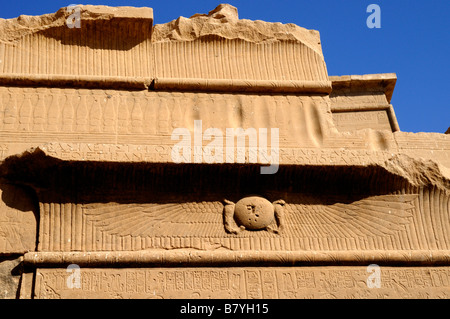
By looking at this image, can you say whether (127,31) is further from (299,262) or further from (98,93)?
(299,262)

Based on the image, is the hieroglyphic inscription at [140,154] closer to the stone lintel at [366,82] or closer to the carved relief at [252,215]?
the carved relief at [252,215]

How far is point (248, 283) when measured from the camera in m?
4.11

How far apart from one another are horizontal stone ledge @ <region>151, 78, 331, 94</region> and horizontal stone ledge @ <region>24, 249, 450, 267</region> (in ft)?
4.29

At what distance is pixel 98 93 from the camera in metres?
4.60

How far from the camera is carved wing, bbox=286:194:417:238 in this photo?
438cm

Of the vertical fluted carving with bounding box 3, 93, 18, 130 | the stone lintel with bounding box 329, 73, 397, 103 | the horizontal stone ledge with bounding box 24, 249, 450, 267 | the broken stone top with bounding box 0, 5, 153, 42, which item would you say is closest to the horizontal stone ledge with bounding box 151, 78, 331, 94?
the broken stone top with bounding box 0, 5, 153, 42

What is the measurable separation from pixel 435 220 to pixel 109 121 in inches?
100

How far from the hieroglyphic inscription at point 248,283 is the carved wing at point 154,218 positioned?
0.29 m

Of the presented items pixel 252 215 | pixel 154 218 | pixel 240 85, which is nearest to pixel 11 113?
pixel 154 218

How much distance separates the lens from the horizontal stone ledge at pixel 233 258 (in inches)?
158

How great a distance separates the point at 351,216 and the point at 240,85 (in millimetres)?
1324

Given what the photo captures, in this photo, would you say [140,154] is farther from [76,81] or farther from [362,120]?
[362,120]

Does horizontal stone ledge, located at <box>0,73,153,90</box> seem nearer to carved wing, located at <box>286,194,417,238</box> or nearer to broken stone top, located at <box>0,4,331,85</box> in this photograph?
broken stone top, located at <box>0,4,331,85</box>
